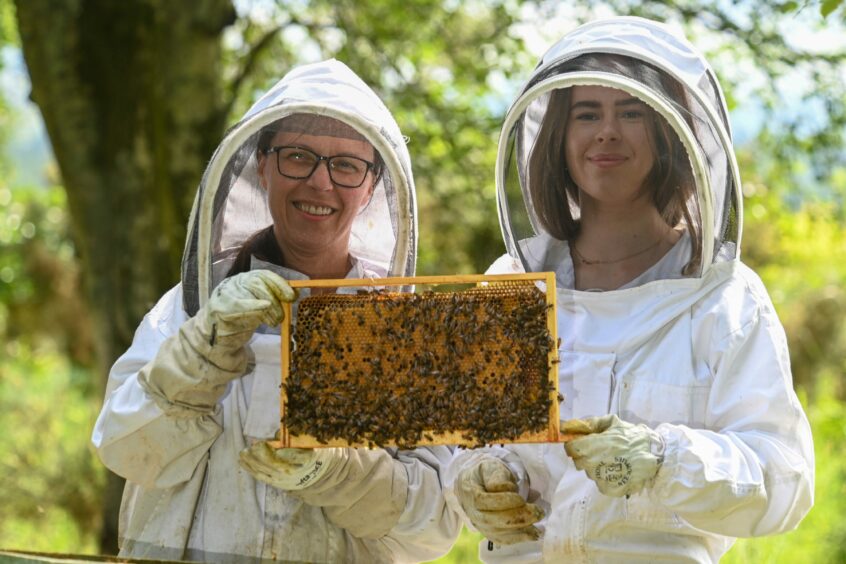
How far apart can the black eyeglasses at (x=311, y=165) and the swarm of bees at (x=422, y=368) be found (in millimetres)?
581

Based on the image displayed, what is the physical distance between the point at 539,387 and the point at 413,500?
0.76m

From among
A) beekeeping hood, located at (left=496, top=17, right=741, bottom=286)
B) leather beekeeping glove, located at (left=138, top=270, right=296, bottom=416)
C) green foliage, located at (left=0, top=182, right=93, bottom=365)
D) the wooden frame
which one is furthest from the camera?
green foliage, located at (left=0, top=182, right=93, bottom=365)

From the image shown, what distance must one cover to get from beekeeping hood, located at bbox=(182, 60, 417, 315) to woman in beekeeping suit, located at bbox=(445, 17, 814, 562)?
43cm

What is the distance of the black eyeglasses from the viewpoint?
352 cm

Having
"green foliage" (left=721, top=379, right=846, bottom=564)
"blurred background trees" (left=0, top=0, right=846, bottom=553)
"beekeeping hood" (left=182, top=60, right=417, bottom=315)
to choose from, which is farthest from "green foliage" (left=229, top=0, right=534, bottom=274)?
"beekeeping hood" (left=182, top=60, right=417, bottom=315)

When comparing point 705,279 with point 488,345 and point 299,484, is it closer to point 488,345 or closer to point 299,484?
point 488,345

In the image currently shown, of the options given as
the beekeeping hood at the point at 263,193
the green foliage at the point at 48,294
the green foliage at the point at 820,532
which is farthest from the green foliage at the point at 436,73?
the green foliage at the point at 48,294

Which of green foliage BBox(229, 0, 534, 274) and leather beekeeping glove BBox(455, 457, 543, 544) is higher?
green foliage BBox(229, 0, 534, 274)

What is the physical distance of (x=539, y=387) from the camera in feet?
9.66

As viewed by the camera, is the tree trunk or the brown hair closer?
the brown hair

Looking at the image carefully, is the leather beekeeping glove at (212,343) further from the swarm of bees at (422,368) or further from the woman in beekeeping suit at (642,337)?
the woman in beekeeping suit at (642,337)

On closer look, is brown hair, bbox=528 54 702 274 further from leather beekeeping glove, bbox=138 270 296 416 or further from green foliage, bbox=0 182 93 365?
green foliage, bbox=0 182 93 365

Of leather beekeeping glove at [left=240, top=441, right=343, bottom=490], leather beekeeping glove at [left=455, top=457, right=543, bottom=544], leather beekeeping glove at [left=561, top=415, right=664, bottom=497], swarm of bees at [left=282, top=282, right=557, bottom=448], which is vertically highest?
swarm of bees at [left=282, top=282, right=557, bottom=448]

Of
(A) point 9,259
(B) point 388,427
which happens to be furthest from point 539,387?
(A) point 9,259
